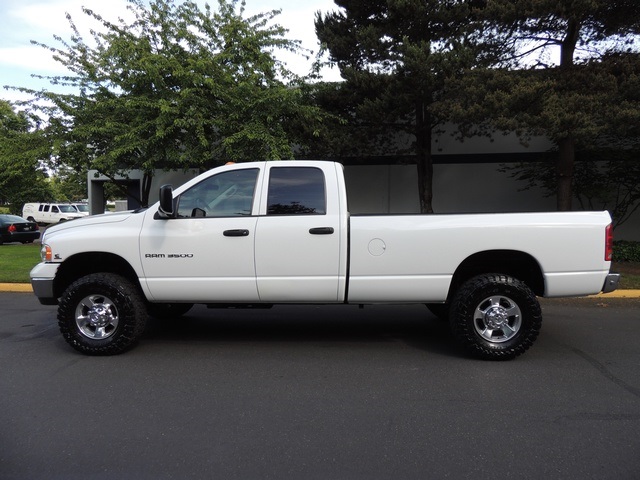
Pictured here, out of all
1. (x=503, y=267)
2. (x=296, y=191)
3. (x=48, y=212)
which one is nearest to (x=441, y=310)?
(x=503, y=267)

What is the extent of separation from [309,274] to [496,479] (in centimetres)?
263

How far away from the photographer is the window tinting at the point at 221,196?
16.5 feet

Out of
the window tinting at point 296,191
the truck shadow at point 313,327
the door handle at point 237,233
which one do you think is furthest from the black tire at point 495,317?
the door handle at point 237,233

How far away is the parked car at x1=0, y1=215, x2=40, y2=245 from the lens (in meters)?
18.3

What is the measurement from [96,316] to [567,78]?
10.7m

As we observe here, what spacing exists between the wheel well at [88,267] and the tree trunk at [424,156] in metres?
10.3

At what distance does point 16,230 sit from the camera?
1856cm

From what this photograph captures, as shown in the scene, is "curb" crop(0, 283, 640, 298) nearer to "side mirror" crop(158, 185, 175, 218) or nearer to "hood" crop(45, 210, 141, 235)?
"hood" crop(45, 210, 141, 235)

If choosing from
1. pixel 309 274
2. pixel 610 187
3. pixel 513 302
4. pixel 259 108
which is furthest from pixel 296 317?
pixel 610 187

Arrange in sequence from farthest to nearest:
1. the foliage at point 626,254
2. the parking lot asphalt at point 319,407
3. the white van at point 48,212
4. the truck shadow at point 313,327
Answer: the white van at point 48,212
the foliage at point 626,254
the truck shadow at point 313,327
the parking lot asphalt at point 319,407

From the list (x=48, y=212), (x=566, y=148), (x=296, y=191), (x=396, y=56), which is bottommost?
(x=296, y=191)

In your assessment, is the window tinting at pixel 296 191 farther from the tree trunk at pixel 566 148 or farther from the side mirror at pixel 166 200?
the tree trunk at pixel 566 148

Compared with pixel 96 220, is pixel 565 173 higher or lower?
higher

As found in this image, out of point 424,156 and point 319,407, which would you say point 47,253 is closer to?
point 319,407
